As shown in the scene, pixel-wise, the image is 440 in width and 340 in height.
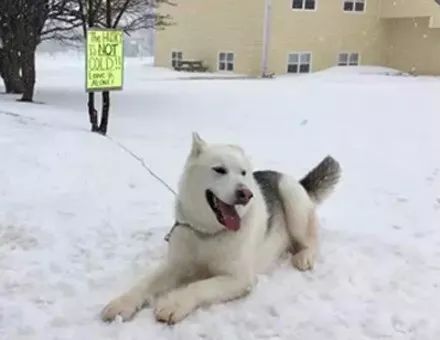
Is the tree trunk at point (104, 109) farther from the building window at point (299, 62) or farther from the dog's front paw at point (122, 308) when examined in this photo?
the building window at point (299, 62)

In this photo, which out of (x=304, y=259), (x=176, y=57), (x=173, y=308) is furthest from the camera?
(x=176, y=57)

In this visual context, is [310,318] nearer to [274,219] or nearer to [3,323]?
[274,219]

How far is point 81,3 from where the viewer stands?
34.8 ft

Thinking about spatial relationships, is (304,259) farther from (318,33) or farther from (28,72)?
(318,33)

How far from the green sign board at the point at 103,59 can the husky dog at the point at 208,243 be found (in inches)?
214

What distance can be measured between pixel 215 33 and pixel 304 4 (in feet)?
13.2

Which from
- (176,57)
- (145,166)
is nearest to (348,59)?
(176,57)

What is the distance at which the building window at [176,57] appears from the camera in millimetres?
28000

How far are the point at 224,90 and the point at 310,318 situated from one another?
590 inches

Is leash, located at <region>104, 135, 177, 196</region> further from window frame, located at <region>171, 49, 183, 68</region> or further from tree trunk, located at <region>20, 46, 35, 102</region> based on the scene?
window frame, located at <region>171, 49, 183, 68</region>

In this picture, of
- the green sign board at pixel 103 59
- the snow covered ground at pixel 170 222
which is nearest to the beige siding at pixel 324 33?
the snow covered ground at pixel 170 222

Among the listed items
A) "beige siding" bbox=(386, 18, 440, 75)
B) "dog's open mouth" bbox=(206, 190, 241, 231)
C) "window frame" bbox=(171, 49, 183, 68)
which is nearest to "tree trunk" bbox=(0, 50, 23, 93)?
"window frame" bbox=(171, 49, 183, 68)

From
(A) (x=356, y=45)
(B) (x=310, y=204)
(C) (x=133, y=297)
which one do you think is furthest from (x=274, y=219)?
(A) (x=356, y=45)

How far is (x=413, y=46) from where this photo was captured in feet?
85.5
